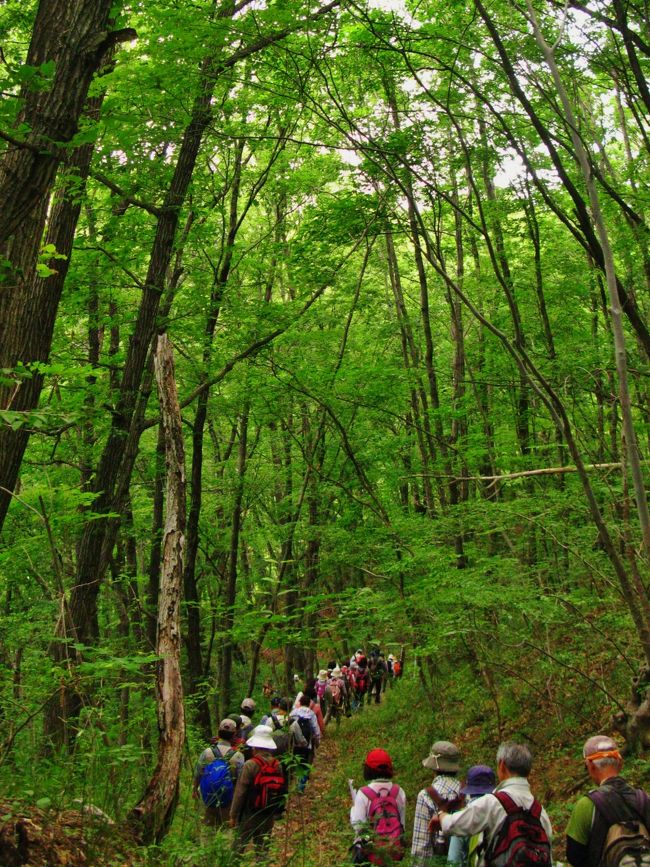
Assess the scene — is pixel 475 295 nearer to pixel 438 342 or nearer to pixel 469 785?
pixel 438 342

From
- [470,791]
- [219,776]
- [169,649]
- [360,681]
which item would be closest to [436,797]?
[470,791]

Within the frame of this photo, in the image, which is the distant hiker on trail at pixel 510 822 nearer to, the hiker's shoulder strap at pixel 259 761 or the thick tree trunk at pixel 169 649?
the thick tree trunk at pixel 169 649

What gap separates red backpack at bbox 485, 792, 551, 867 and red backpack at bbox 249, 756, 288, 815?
8.96 ft

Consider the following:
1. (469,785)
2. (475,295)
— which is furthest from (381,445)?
(469,785)

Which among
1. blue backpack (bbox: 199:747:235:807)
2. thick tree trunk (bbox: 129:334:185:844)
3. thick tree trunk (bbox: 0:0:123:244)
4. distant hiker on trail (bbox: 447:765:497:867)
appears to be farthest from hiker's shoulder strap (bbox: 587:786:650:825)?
thick tree trunk (bbox: 0:0:123:244)

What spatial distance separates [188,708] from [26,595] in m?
8.75

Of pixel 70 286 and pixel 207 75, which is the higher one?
pixel 207 75

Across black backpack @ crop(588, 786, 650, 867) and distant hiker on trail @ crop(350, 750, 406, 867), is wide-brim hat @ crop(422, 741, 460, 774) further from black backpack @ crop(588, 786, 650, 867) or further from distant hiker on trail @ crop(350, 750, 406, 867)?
black backpack @ crop(588, 786, 650, 867)

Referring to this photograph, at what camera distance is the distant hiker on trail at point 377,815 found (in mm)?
4359

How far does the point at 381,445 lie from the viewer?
13.9 m

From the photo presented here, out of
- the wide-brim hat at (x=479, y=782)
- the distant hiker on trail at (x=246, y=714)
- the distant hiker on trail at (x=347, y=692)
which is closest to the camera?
the wide-brim hat at (x=479, y=782)

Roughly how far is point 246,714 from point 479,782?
448 centimetres

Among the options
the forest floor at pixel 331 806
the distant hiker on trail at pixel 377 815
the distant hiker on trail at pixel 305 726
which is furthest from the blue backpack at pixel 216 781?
the distant hiker on trail at pixel 305 726

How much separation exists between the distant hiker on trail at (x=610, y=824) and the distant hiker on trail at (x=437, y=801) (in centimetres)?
144
